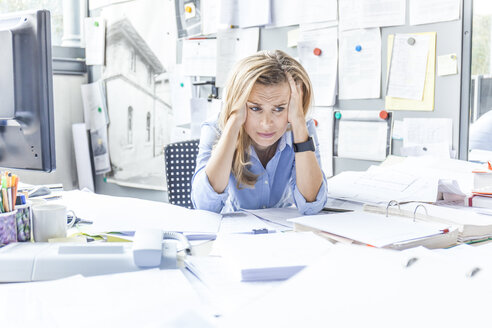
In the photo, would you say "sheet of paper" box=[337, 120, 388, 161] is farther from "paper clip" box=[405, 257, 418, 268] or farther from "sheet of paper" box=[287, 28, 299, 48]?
"paper clip" box=[405, 257, 418, 268]

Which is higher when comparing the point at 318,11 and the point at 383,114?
the point at 318,11

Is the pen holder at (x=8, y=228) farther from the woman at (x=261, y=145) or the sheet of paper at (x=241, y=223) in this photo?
the woman at (x=261, y=145)

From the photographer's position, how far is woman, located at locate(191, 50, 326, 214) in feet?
4.33

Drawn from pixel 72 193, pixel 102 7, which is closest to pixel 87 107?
pixel 102 7

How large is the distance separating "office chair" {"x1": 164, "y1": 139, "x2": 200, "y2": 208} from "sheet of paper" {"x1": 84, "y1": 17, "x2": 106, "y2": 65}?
1280mm

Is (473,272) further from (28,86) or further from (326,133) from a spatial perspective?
(326,133)

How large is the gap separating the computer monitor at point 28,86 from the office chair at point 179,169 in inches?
27.2

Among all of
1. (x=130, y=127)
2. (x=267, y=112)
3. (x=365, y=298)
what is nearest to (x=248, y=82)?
(x=267, y=112)

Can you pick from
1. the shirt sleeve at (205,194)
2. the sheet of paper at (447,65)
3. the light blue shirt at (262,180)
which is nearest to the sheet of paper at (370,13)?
the sheet of paper at (447,65)

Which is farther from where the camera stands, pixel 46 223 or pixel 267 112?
pixel 267 112

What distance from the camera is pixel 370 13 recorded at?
6.06 ft

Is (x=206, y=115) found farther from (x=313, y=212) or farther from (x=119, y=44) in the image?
(x=313, y=212)

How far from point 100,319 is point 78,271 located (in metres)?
0.19

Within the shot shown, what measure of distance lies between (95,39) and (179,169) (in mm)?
1420
